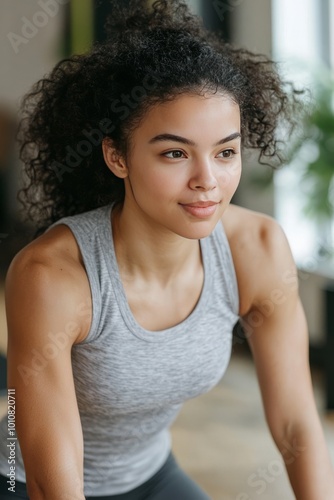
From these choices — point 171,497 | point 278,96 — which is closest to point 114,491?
point 171,497

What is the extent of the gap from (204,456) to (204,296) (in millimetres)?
1435

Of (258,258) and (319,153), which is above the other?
(258,258)

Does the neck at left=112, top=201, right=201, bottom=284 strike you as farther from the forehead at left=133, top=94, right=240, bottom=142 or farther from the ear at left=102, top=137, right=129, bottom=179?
the forehead at left=133, top=94, right=240, bottom=142

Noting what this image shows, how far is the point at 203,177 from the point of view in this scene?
1.23 m

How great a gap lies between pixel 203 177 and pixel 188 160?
35 mm

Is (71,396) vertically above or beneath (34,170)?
beneath

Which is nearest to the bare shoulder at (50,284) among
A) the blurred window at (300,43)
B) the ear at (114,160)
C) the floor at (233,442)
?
the ear at (114,160)

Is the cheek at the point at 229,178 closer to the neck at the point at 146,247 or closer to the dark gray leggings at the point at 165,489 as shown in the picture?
the neck at the point at 146,247

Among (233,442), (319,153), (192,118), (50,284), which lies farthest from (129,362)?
(319,153)

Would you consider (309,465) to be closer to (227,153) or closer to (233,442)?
(227,153)

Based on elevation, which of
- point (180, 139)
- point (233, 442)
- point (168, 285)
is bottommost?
point (233, 442)

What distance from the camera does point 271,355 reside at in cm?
147

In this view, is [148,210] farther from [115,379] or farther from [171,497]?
A: [171,497]

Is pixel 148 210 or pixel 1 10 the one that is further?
pixel 1 10
